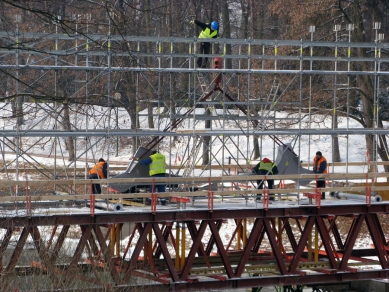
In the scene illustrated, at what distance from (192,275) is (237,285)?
165 cm

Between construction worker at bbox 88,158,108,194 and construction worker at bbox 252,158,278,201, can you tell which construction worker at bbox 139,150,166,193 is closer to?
construction worker at bbox 88,158,108,194

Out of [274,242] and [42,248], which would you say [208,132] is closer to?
[274,242]

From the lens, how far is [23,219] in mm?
25484

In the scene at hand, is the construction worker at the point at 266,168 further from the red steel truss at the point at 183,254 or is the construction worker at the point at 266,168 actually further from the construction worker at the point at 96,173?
the construction worker at the point at 96,173

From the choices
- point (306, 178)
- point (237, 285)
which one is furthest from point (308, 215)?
point (237, 285)

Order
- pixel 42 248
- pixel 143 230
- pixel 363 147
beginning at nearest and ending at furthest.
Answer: pixel 42 248, pixel 143 230, pixel 363 147

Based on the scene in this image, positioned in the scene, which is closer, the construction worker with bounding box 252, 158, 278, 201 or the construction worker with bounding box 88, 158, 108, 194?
the construction worker with bounding box 88, 158, 108, 194

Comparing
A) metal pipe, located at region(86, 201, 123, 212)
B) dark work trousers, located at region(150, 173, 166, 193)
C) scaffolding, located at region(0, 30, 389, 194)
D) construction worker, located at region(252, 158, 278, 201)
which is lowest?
metal pipe, located at region(86, 201, 123, 212)

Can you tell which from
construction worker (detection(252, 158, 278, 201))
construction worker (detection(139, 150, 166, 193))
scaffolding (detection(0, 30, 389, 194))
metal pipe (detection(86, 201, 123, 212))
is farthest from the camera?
construction worker (detection(252, 158, 278, 201))

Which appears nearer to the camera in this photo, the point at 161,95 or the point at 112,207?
the point at 112,207

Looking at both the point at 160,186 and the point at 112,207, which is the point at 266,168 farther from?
the point at 112,207

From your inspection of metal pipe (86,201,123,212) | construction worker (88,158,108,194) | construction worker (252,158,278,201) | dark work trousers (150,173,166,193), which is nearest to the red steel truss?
metal pipe (86,201,123,212)

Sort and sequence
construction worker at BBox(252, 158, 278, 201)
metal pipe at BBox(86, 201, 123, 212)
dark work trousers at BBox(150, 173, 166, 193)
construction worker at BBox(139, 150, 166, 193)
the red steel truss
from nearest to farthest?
the red steel truss, metal pipe at BBox(86, 201, 123, 212), dark work trousers at BBox(150, 173, 166, 193), construction worker at BBox(139, 150, 166, 193), construction worker at BBox(252, 158, 278, 201)

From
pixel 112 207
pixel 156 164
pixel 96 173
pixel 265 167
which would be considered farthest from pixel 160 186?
pixel 265 167
